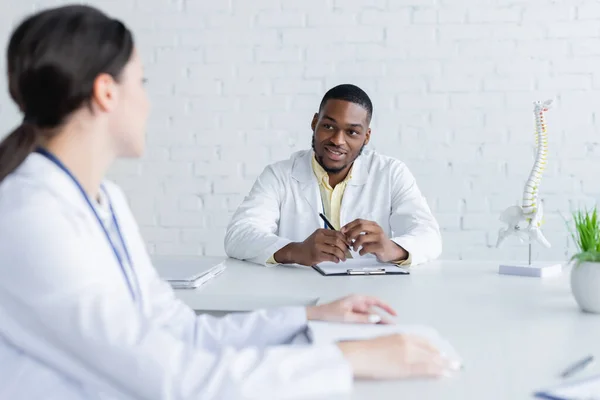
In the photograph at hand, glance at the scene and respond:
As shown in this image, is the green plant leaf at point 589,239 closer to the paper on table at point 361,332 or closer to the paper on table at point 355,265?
the paper on table at point 361,332

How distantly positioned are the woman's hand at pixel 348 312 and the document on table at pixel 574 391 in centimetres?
40

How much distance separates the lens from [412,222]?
8.16 ft

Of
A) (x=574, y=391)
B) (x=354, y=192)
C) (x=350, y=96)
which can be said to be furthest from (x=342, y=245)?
(x=574, y=391)

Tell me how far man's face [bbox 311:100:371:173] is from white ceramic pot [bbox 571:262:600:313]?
1.37m

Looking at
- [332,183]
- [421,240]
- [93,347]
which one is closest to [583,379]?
[93,347]

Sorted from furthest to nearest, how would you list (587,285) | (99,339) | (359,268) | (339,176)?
(339,176)
(359,268)
(587,285)
(99,339)

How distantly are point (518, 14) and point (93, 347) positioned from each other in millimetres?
2892

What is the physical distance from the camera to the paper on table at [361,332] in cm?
113

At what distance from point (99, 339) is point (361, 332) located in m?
0.48

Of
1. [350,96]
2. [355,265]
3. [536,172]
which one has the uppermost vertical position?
[350,96]

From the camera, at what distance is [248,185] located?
134 inches

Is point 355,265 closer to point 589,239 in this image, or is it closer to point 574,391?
point 589,239

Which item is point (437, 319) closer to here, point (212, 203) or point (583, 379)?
point (583, 379)

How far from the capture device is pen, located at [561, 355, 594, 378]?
0.99 metres
